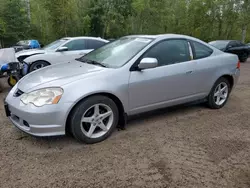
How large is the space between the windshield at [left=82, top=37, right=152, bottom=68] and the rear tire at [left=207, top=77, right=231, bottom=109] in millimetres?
1638

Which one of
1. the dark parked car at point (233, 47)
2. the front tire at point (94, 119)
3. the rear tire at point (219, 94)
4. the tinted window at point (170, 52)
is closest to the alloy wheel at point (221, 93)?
the rear tire at point (219, 94)

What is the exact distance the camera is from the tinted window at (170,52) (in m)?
3.49

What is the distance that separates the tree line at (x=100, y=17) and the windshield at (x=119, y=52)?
1253 centimetres

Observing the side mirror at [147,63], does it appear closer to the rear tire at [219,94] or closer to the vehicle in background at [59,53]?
the rear tire at [219,94]

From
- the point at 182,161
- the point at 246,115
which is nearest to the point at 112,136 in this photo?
the point at 182,161

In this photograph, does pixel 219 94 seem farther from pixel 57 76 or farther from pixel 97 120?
pixel 57 76

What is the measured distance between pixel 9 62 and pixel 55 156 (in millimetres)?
3614

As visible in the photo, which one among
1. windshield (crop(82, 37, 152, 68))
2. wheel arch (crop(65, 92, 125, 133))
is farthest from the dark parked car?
wheel arch (crop(65, 92, 125, 133))

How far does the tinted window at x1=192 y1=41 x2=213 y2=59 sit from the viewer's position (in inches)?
154

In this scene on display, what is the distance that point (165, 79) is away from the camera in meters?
3.47

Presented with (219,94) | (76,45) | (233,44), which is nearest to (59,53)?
(76,45)

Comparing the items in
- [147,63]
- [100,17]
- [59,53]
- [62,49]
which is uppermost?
[100,17]

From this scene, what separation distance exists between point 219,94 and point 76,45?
16.2 feet

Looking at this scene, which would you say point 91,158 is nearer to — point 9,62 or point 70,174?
point 70,174
